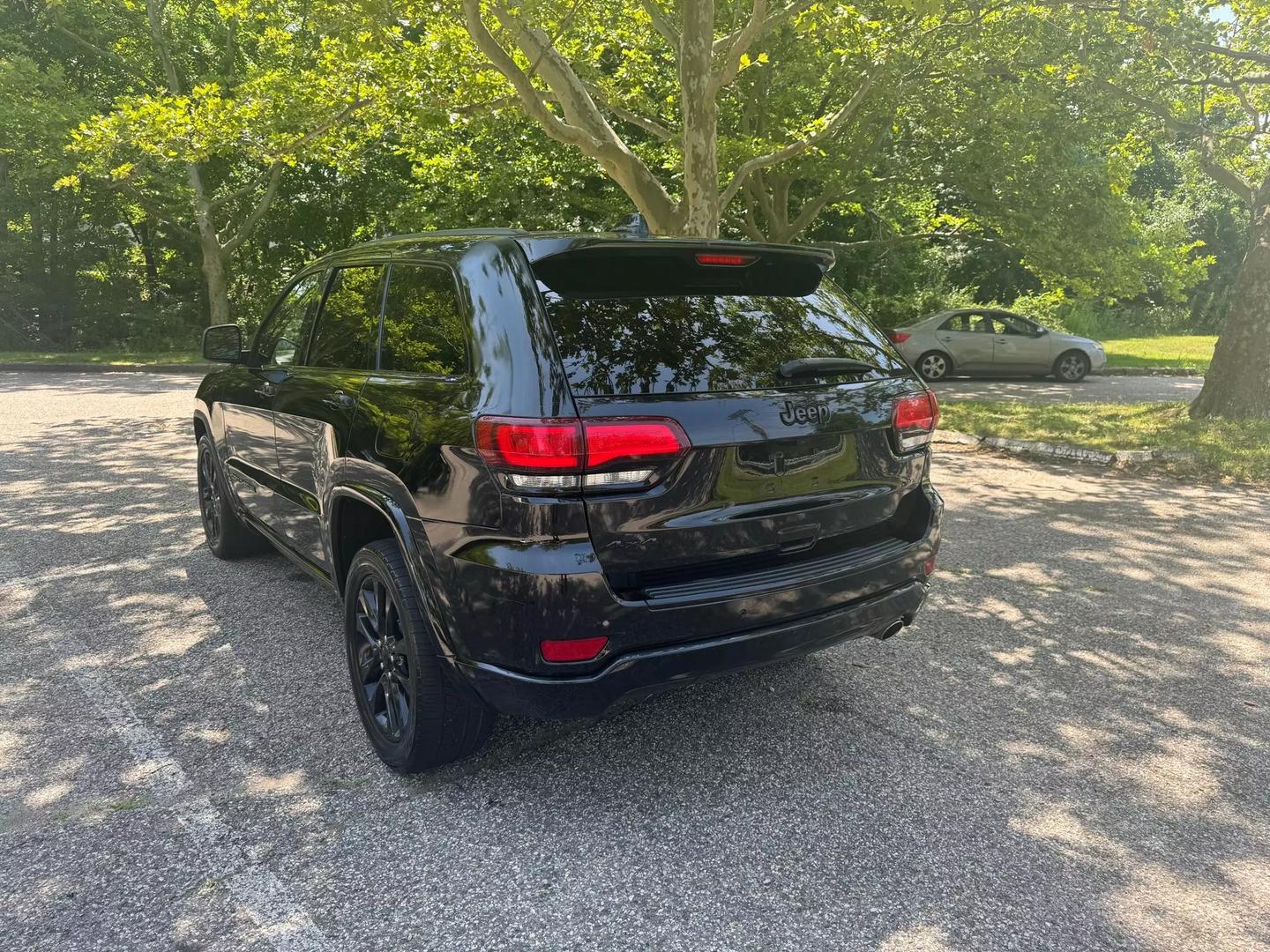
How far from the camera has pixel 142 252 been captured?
2611 cm

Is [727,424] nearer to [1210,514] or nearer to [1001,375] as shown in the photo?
[1210,514]

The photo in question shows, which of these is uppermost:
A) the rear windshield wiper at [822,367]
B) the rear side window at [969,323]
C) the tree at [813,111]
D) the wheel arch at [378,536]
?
the tree at [813,111]

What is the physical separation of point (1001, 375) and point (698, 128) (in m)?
11.1

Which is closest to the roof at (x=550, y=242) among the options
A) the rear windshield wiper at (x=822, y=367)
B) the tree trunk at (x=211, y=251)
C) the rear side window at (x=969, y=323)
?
the rear windshield wiper at (x=822, y=367)

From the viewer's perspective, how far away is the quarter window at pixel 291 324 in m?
4.14

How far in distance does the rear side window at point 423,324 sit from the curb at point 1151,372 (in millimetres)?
18835

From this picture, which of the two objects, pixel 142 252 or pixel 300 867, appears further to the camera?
pixel 142 252

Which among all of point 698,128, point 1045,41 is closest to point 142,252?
point 698,128

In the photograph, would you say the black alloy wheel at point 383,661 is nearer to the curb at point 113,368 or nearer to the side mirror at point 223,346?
the side mirror at point 223,346

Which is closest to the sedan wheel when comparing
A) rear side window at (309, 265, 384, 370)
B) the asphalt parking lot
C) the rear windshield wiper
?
the asphalt parking lot

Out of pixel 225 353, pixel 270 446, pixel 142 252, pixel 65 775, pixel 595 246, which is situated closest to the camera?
pixel 595 246

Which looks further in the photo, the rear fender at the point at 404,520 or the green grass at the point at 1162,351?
the green grass at the point at 1162,351

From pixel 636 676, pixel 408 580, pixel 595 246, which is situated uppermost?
pixel 595 246

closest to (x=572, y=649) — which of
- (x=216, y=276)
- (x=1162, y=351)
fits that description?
(x=216, y=276)
